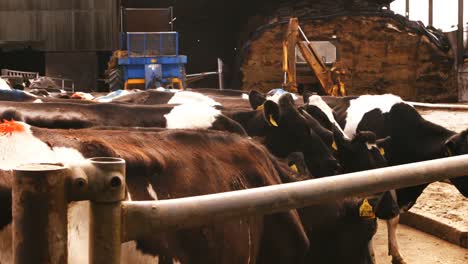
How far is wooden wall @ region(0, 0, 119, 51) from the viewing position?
2361 centimetres

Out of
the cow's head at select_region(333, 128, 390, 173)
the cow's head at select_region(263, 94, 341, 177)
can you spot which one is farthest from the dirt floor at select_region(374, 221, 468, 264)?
the cow's head at select_region(263, 94, 341, 177)

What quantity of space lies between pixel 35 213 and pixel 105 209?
134mm

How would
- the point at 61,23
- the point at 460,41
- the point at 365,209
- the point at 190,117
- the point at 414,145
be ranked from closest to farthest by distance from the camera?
the point at 365,209
the point at 190,117
the point at 414,145
the point at 460,41
the point at 61,23

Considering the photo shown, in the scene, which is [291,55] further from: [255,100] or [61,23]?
[61,23]

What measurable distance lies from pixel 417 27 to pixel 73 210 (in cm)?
1743

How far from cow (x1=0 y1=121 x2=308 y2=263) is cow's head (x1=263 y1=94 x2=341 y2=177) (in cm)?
195

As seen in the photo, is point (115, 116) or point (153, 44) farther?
point (153, 44)

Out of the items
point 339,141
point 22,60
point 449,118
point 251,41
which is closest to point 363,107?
point 339,141

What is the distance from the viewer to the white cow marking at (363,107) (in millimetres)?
7164

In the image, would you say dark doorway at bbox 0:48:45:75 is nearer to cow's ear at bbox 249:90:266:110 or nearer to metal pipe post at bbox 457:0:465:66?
metal pipe post at bbox 457:0:465:66

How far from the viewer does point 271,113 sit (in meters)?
5.36

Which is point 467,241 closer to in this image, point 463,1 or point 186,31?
point 463,1

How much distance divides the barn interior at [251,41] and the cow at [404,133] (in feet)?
30.5

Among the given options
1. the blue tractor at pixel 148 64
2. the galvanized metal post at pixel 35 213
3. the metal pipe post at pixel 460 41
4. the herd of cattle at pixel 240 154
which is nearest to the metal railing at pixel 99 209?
the galvanized metal post at pixel 35 213
